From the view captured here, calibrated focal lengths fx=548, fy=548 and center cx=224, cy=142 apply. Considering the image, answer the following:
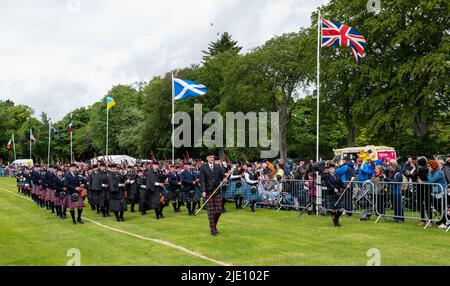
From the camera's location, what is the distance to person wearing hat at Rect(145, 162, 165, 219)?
1705 cm

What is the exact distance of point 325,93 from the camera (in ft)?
124

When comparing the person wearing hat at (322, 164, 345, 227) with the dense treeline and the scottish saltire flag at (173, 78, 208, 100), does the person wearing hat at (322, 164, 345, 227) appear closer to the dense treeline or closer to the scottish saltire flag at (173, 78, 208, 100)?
the scottish saltire flag at (173, 78, 208, 100)

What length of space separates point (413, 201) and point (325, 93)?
2353 cm

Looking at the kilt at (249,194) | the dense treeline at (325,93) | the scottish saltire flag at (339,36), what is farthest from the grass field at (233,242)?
the dense treeline at (325,93)

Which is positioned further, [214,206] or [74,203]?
[74,203]

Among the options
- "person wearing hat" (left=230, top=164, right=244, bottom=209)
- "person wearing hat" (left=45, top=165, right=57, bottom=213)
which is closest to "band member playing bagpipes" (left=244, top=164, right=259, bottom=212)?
"person wearing hat" (left=230, top=164, right=244, bottom=209)

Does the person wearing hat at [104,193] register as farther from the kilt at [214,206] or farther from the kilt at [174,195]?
the kilt at [214,206]

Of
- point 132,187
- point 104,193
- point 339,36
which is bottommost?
point 104,193

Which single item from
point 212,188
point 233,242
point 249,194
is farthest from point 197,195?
point 233,242

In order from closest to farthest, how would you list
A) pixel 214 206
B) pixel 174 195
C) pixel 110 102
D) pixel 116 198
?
pixel 214 206, pixel 116 198, pixel 174 195, pixel 110 102

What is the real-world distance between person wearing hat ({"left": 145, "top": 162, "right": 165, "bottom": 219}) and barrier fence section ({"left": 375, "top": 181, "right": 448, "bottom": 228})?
6558 millimetres

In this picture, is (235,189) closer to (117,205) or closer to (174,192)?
(174,192)

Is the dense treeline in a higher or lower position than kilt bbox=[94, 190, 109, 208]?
higher

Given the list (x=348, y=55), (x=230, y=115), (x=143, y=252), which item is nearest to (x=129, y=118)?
(x=230, y=115)
